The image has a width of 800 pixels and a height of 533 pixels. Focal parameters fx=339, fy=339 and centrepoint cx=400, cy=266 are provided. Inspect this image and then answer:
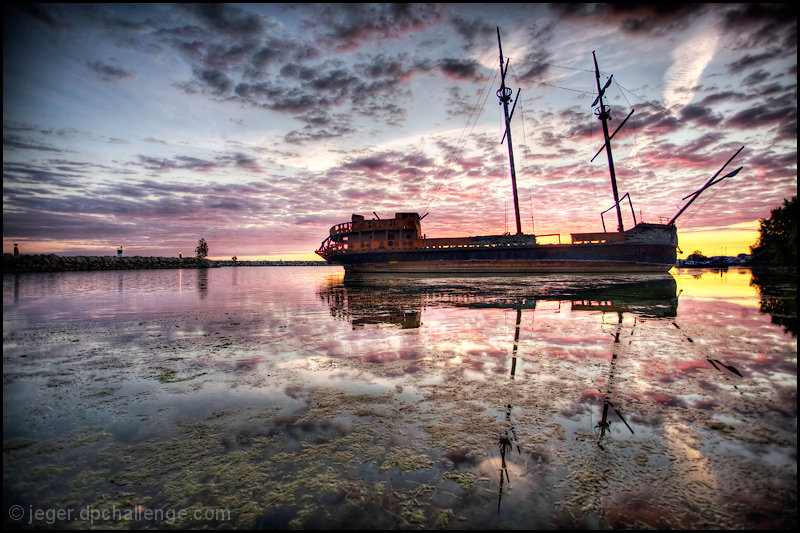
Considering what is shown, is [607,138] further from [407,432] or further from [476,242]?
[407,432]

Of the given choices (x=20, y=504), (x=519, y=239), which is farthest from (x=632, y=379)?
(x=519, y=239)

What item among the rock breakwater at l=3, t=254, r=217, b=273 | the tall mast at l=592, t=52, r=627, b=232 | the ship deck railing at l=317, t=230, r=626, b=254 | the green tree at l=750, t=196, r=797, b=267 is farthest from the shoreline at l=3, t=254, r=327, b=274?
the green tree at l=750, t=196, r=797, b=267

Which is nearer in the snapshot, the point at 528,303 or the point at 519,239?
the point at 528,303

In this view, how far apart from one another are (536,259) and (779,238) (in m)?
A: 44.0

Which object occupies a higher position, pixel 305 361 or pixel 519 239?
pixel 519 239

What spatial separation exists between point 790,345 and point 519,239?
30.7 metres

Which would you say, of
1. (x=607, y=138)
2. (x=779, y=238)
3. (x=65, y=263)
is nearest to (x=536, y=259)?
(x=607, y=138)

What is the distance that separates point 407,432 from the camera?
3.02 meters

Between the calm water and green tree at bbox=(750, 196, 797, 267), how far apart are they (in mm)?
49333

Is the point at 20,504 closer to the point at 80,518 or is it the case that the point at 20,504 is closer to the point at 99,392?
the point at 80,518

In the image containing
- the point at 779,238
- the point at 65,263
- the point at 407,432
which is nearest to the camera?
the point at 407,432

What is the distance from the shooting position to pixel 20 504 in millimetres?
2174

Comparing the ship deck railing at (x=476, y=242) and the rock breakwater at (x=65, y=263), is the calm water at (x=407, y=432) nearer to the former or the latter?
the ship deck railing at (x=476, y=242)

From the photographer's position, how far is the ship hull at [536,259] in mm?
32875
